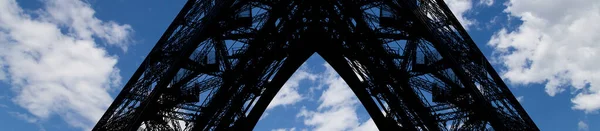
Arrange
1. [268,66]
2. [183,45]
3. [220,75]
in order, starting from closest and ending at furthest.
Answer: [183,45] → [220,75] → [268,66]

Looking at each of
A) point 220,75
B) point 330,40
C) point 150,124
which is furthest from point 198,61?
point 330,40

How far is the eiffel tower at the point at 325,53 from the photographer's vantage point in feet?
68.7

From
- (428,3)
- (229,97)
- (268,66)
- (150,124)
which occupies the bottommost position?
(150,124)

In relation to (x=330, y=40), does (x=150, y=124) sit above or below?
below

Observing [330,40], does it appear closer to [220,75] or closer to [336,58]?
[336,58]

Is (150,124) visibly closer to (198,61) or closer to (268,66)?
(198,61)

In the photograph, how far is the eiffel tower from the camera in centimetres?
2095

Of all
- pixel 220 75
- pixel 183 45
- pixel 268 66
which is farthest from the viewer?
pixel 268 66

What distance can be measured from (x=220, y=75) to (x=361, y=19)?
577cm

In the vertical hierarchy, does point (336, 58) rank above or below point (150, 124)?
above

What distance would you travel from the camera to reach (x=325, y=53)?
85.4 ft

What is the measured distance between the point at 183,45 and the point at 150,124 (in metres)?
3.16

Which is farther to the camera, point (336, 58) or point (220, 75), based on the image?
point (336, 58)

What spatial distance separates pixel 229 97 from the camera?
77.7ft
